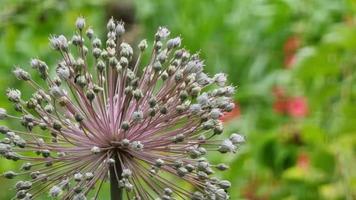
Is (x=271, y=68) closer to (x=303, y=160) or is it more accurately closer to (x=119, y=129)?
(x=303, y=160)

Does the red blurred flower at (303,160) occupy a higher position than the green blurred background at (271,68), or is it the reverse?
the green blurred background at (271,68)

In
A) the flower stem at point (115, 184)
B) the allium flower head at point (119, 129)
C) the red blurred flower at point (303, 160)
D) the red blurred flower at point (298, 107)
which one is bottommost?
the flower stem at point (115, 184)

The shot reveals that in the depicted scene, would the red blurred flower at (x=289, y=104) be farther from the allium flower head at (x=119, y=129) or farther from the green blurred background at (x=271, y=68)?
the allium flower head at (x=119, y=129)

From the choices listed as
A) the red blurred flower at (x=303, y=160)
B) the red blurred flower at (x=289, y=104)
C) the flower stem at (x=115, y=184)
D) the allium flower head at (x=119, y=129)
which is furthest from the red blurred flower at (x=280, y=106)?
the flower stem at (x=115, y=184)

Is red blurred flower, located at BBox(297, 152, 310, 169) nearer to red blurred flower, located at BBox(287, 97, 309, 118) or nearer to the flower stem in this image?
red blurred flower, located at BBox(287, 97, 309, 118)

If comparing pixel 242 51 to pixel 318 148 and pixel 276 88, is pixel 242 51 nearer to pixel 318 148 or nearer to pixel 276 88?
pixel 276 88

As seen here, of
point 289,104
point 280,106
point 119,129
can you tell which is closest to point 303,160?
point 289,104

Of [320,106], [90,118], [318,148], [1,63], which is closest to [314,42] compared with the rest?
[320,106]
